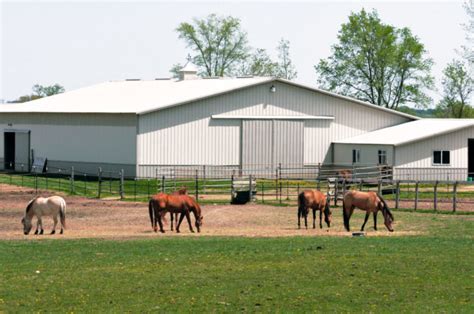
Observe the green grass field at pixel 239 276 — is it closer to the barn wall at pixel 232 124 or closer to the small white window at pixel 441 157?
the barn wall at pixel 232 124

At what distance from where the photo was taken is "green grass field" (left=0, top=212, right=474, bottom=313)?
57.0 feet

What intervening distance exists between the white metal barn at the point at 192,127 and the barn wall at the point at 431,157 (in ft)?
20.6

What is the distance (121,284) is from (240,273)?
2.35 m

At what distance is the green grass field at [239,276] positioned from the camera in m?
17.4

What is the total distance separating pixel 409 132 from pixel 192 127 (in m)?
11.6

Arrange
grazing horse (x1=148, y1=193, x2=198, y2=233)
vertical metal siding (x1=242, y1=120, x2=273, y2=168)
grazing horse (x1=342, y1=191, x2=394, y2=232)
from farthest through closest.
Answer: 1. vertical metal siding (x1=242, y1=120, x2=273, y2=168)
2. grazing horse (x1=342, y1=191, x2=394, y2=232)
3. grazing horse (x1=148, y1=193, x2=198, y2=233)

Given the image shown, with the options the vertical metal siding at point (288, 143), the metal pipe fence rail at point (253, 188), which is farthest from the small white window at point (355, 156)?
the metal pipe fence rail at point (253, 188)

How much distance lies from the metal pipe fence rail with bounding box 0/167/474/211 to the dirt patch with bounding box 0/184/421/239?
2.17 m

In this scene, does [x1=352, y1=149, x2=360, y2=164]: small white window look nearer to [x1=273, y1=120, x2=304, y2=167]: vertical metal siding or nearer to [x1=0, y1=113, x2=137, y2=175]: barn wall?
[x1=273, y1=120, x2=304, y2=167]: vertical metal siding

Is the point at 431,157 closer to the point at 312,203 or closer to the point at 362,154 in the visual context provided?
the point at 362,154

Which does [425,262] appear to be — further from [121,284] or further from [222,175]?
[222,175]

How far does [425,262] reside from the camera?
2177cm

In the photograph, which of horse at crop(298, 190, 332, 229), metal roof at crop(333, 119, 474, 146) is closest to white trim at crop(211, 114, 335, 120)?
metal roof at crop(333, 119, 474, 146)

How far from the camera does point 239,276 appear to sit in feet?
65.3
